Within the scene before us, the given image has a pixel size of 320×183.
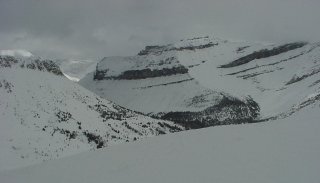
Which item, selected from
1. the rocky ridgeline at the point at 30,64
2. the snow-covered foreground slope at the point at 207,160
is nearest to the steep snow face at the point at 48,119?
the rocky ridgeline at the point at 30,64

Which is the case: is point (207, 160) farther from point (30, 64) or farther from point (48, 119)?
point (30, 64)

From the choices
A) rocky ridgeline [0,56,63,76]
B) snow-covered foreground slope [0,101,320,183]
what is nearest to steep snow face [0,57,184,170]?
Result: rocky ridgeline [0,56,63,76]

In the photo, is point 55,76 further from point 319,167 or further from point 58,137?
point 319,167

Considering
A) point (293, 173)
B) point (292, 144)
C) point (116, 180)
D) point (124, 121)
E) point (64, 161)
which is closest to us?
point (293, 173)

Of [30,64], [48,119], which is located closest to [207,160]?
[48,119]

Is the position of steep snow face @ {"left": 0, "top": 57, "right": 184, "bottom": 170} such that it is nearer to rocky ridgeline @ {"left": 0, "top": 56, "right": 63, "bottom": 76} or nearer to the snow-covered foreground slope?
rocky ridgeline @ {"left": 0, "top": 56, "right": 63, "bottom": 76}

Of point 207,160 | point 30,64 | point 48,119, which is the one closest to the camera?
point 207,160

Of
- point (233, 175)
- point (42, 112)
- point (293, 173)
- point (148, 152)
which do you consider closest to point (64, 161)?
point (148, 152)
